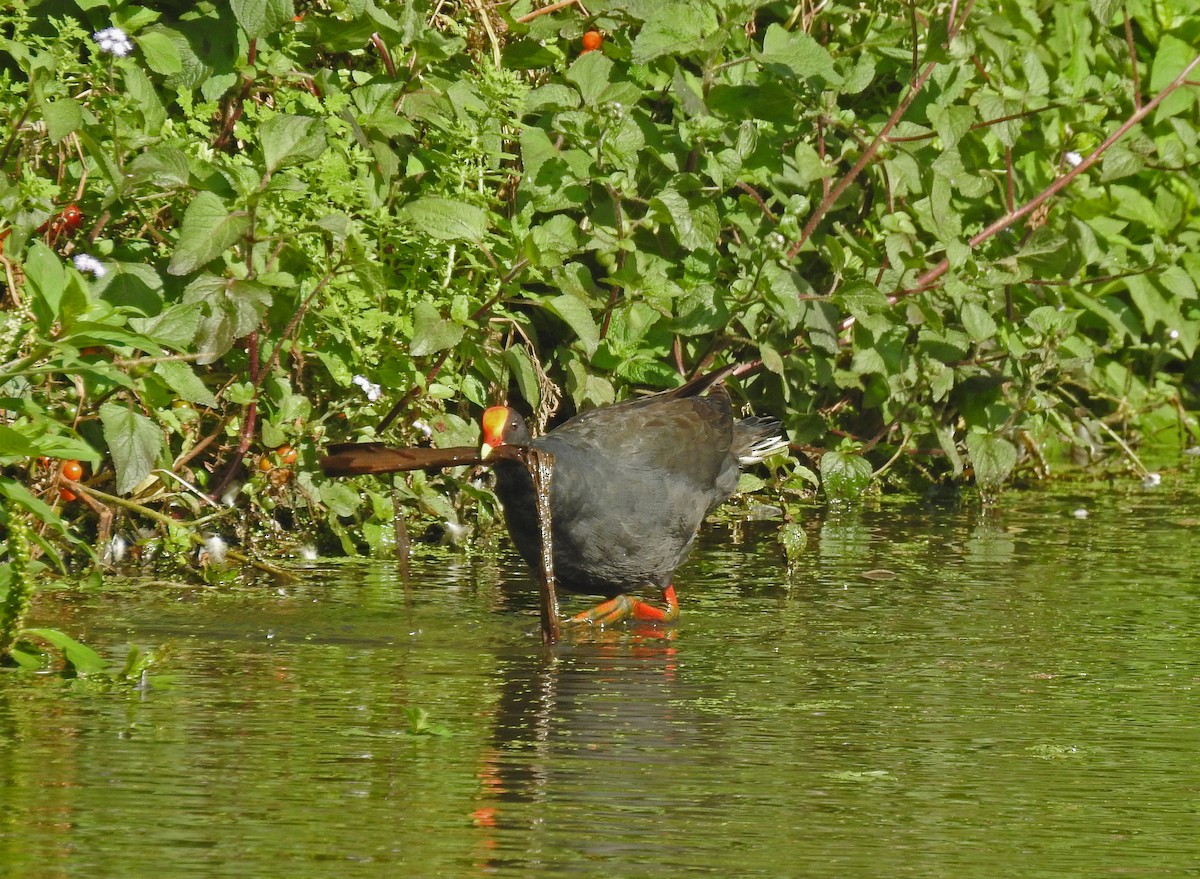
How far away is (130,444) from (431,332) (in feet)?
3.88

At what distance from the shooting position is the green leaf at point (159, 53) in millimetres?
6234

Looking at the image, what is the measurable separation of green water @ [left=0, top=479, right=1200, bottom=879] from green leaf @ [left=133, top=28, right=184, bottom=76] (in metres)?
1.81

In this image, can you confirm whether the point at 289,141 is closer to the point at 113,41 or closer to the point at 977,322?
the point at 113,41

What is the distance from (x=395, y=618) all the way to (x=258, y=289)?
1.18 meters

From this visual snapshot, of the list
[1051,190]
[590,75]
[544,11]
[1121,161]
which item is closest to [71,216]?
[590,75]

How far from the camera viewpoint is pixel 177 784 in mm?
3791

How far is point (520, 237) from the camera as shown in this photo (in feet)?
21.9

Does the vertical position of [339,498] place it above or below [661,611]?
above

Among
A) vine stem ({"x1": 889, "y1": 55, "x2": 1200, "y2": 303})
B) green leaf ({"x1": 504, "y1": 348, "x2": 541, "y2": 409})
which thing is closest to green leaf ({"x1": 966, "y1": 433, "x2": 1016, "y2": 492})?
vine stem ({"x1": 889, "y1": 55, "x2": 1200, "y2": 303})

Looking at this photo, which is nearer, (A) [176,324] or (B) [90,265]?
(A) [176,324]

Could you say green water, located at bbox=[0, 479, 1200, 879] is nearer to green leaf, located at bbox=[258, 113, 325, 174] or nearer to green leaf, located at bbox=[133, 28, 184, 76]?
green leaf, located at bbox=[258, 113, 325, 174]

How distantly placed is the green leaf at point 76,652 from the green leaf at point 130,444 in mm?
1050

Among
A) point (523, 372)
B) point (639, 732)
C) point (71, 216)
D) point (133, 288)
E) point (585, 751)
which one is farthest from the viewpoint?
point (523, 372)

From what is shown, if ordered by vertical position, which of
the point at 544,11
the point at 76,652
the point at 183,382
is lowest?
the point at 76,652
